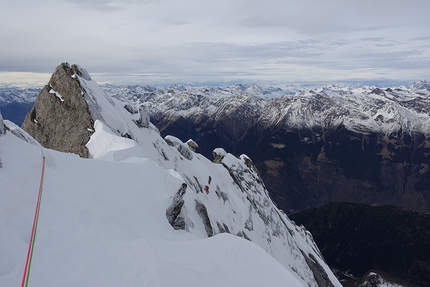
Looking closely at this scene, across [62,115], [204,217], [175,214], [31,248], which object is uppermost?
[62,115]

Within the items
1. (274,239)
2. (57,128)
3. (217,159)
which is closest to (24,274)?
(57,128)

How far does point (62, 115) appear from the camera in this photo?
163 feet

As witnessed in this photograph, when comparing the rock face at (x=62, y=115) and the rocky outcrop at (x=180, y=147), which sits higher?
the rock face at (x=62, y=115)

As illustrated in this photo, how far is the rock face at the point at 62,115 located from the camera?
151 feet

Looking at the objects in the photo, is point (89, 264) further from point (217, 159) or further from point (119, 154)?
point (217, 159)

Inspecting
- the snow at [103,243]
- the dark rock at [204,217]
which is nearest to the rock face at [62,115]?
the dark rock at [204,217]

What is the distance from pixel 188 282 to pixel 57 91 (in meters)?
50.6

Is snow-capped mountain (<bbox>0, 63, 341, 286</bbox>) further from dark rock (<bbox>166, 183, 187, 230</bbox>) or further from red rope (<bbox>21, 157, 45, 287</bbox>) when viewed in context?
red rope (<bbox>21, 157, 45, 287</bbox>)

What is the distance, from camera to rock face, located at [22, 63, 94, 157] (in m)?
46.1

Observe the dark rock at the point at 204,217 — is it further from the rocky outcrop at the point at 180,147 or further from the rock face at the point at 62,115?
the rocky outcrop at the point at 180,147

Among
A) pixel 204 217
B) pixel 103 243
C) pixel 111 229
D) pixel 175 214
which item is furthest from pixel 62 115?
pixel 103 243

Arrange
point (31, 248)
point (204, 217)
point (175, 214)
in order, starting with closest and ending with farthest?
1. point (31, 248)
2. point (175, 214)
3. point (204, 217)

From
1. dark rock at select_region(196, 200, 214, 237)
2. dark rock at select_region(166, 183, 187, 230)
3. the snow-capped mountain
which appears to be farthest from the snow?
dark rock at select_region(196, 200, 214, 237)

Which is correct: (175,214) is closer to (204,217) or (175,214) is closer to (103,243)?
(103,243)
